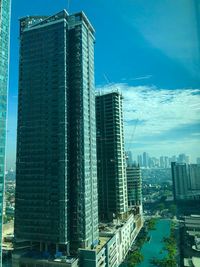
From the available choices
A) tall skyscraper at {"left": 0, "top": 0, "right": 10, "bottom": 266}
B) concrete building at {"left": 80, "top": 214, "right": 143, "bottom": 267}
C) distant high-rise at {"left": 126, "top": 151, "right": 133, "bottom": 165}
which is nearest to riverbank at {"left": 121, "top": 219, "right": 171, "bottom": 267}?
concrete building at {"left": 80, "top": 214, "right": 143, "bottom": 267}

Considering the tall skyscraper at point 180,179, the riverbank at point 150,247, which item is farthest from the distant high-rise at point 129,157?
the tall skyscraper at point 180,179

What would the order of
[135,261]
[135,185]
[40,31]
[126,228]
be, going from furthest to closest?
[135,185], [126,228], [40,31], [135,261]

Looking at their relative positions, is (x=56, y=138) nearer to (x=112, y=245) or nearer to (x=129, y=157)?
(x=112, y=245)

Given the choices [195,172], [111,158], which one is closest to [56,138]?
[111,158]

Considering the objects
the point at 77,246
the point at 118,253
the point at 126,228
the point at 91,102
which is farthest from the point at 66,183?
the point at 126,228

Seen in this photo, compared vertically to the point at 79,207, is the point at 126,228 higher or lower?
lower

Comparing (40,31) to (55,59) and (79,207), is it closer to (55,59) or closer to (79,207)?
(55,59)

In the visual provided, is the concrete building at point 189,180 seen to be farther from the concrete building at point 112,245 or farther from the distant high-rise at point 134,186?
the distant high-rise at point 134,186

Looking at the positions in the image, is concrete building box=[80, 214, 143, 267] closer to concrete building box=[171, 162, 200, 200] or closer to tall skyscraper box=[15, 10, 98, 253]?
tall skyscraper box=[15, 10, 98, 253]
